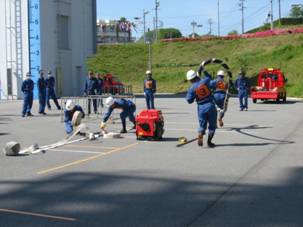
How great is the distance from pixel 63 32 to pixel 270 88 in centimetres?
1749

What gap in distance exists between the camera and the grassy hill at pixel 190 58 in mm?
59062

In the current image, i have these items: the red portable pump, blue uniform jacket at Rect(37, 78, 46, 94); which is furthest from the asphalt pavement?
blue uniform jacket at Rect(37, 78, 46, 94)

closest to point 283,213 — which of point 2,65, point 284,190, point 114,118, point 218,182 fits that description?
point 284,190

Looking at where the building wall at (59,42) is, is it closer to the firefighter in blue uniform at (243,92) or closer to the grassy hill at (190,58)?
the grassy hill at (190,58)

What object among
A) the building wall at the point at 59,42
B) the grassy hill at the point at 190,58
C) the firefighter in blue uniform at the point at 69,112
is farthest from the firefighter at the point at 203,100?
the grassy hill at the point at 190,58

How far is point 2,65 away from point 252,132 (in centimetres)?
2782

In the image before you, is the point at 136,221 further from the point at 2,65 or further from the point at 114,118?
the point at 2,65

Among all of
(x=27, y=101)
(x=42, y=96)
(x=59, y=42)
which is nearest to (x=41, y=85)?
(x=42, y=96)

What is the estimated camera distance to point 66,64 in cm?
4556

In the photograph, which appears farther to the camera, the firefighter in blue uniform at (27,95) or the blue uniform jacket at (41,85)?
the blue uniform jacket at (41,85)

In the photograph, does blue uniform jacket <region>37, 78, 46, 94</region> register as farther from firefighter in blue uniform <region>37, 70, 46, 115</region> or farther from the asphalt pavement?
the asphalt pavement

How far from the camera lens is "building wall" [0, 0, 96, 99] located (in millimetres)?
41625

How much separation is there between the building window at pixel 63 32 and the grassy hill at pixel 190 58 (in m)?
14.8

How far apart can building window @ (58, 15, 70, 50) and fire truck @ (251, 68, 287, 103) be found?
53.0 ft
